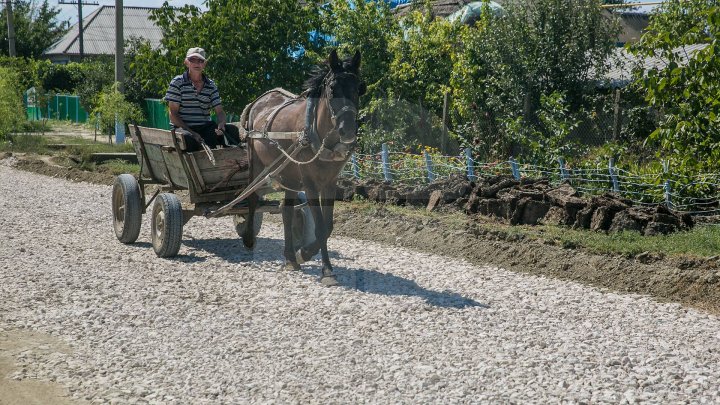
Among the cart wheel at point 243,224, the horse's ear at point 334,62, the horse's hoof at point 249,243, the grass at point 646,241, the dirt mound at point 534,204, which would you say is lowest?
the horse's hoof at point 249,243

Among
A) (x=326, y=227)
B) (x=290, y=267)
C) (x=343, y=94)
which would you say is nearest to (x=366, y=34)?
(x=290, y=267)

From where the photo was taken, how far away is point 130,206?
1229cm

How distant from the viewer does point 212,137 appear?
468 inches

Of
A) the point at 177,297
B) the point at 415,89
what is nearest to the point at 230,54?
the point at 415,89

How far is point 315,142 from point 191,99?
7.95 feet

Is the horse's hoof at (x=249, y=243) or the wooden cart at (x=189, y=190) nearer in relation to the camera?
the wooden cart at (x=189, y=190)

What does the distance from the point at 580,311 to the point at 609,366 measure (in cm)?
179

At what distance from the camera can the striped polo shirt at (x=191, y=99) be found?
11.6m

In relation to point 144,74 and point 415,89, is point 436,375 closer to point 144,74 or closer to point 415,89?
point 415,89

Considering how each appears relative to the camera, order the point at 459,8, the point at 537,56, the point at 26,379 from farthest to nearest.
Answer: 1. the point at 459,8
2. the point at 537,56
3. the point at 26,379

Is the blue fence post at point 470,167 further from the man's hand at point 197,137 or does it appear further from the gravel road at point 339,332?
the man's hand at point 197,137

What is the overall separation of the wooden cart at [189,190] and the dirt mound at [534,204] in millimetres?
3494

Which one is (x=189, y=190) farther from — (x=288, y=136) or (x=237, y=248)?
(x=288, y=136)

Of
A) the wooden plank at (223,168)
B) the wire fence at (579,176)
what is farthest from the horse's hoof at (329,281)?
the wire fence at (579,176)
